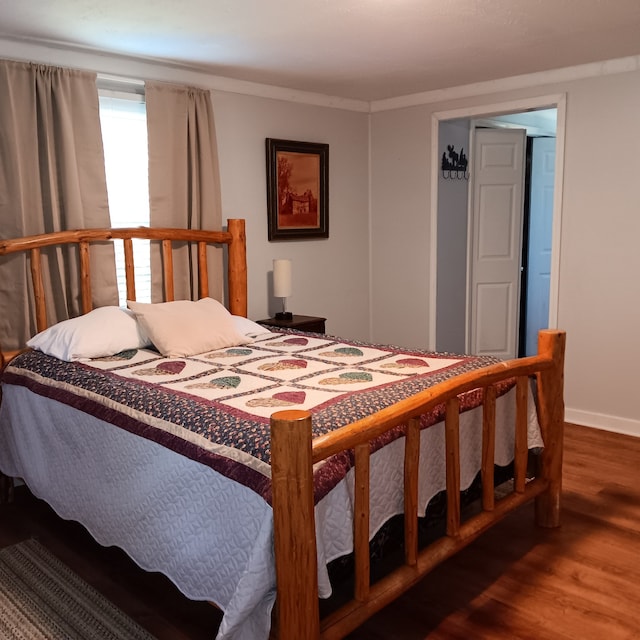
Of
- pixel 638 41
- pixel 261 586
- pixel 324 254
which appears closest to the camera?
pixel 261 586

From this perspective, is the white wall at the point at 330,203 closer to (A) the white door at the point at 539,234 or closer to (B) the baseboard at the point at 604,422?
(A) the white door at the point at 539,234

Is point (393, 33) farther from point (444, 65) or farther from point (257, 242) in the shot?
point (257, 242)

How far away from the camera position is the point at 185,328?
3.24m

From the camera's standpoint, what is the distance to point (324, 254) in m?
4.92

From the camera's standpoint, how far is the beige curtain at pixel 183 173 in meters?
3.76

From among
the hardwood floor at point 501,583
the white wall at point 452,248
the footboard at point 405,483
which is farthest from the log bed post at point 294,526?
the white wall at point 452,248

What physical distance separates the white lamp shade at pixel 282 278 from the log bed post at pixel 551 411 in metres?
1.92

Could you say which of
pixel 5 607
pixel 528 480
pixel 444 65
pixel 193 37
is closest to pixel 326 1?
pixel 193 37

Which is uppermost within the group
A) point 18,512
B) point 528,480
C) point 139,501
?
point 139,501

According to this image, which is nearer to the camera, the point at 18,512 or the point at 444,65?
the point at 18,512

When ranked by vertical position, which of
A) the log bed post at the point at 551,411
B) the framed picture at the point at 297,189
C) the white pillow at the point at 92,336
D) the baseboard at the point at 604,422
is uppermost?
the framed picture at the point at 297,189

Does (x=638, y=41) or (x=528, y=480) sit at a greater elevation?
(x=638, y=41)

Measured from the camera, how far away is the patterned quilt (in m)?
1.97

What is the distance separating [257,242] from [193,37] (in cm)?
153
